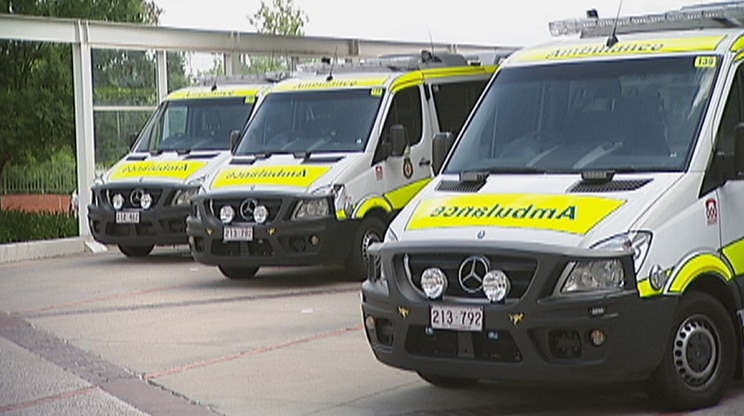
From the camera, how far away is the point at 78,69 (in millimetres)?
21859

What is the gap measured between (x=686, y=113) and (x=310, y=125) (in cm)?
762

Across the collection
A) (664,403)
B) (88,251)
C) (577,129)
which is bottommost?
(88,251)

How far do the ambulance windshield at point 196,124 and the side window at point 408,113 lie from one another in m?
3.87

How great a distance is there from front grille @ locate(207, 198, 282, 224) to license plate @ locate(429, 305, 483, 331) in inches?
267

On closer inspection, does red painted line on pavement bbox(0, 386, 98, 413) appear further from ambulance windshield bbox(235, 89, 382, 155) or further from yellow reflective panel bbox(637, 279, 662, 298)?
ambulance windshield bbox(235, 89, 382, 155)

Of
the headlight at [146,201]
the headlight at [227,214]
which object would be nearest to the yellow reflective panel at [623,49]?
the headlight at [227,214]

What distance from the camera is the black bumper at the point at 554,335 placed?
7695mm

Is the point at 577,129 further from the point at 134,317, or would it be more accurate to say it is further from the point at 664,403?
the point at 134,317

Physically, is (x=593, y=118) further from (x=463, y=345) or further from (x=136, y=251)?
(x=136, y=251)

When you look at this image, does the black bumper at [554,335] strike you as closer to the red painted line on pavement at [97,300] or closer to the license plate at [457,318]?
the license plate at [457,318]

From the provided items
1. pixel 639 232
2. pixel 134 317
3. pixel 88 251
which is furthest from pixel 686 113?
pixel 88 251

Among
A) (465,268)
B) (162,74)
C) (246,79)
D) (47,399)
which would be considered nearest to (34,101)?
(162,74)

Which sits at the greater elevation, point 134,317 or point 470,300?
point 470,300

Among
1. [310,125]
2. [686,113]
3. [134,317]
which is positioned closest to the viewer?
[686,113]
